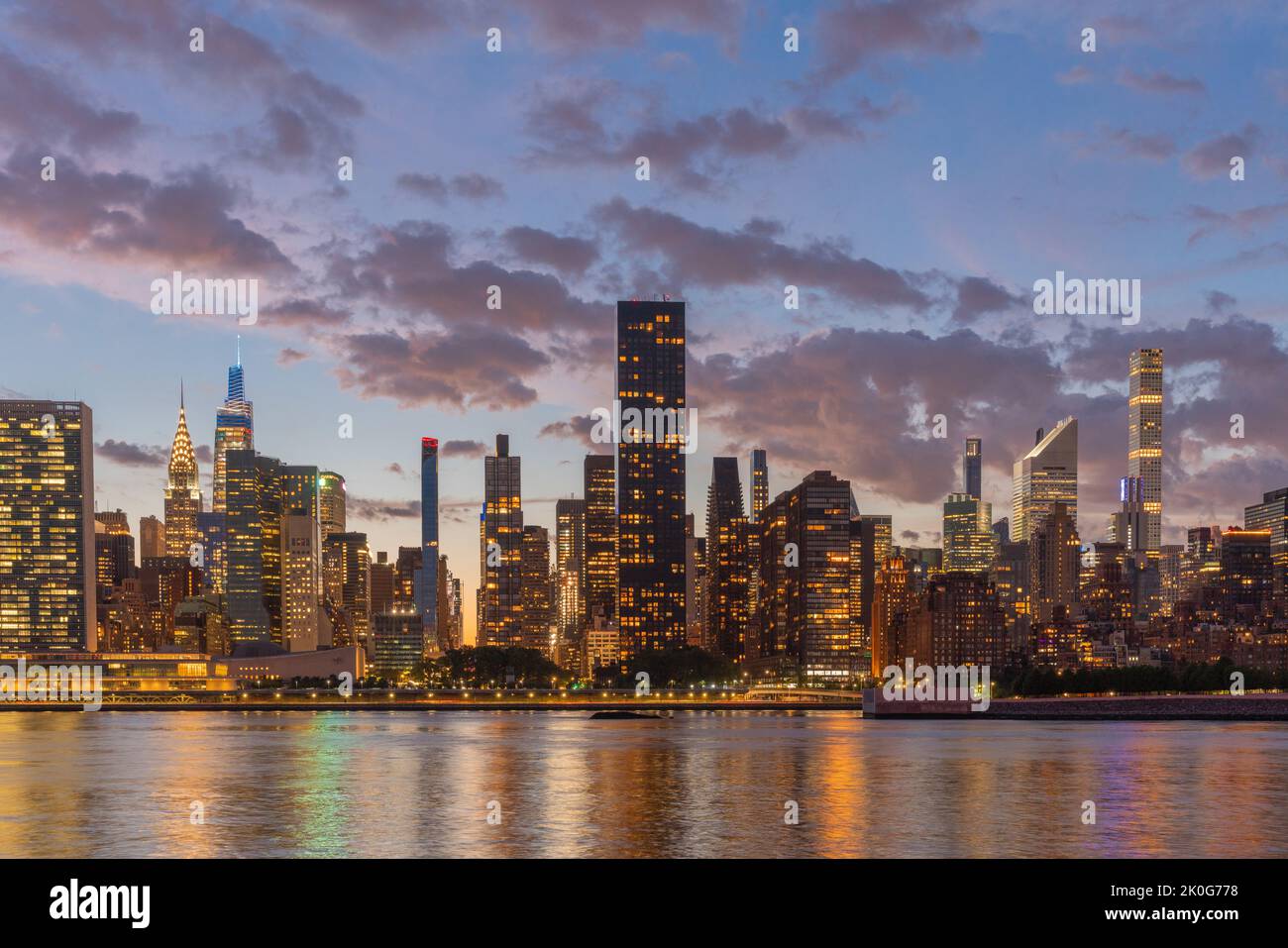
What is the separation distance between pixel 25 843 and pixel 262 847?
879cm

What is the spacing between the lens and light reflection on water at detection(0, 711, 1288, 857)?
4891cm

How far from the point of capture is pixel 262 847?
47.5 m

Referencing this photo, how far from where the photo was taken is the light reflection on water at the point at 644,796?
48.9 metres

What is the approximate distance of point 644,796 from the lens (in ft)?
224

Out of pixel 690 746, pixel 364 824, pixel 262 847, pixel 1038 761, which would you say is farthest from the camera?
pixel 690 746

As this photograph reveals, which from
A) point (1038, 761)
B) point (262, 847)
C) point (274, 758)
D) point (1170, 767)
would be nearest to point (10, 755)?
point (274, 758)
